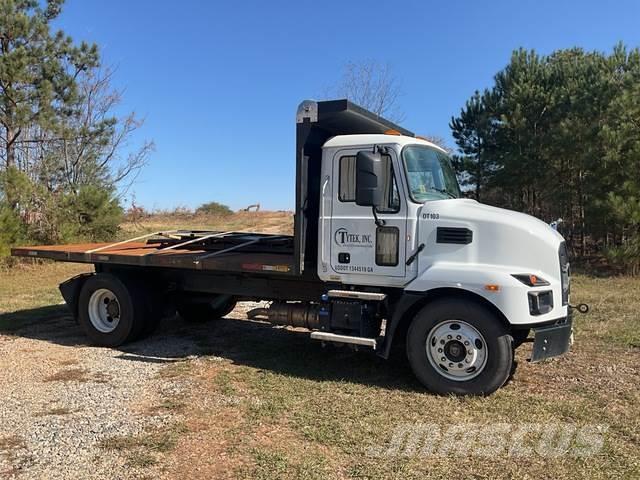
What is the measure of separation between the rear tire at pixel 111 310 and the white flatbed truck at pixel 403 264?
56 centimetres

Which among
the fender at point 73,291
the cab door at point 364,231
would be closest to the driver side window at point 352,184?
the cab door at point 364,231

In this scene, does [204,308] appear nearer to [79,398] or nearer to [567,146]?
[79,398]

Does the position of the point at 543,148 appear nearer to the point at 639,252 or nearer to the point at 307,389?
the point at 639,252

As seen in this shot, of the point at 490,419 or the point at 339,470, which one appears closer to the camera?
the point at 339,470

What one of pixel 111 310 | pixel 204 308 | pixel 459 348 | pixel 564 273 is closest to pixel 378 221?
pixel 459 348

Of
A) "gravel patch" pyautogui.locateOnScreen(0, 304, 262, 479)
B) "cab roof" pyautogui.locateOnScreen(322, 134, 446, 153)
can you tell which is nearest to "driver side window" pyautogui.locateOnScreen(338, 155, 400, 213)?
"cab roof" pyautogui.locateOnScreen(322, 134, 446, 153)

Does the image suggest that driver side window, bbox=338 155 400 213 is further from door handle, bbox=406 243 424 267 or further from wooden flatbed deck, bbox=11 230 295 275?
wooden flatbed deck, bbox=11 230 295 275

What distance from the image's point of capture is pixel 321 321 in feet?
19.7

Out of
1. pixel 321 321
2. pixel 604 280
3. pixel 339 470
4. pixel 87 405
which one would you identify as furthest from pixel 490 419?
pixel 604 280

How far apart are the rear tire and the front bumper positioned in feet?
→ 16.6

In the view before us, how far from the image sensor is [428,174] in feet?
19.5

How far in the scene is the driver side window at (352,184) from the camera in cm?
570

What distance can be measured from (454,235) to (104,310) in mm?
5134

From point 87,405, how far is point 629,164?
14903mm
